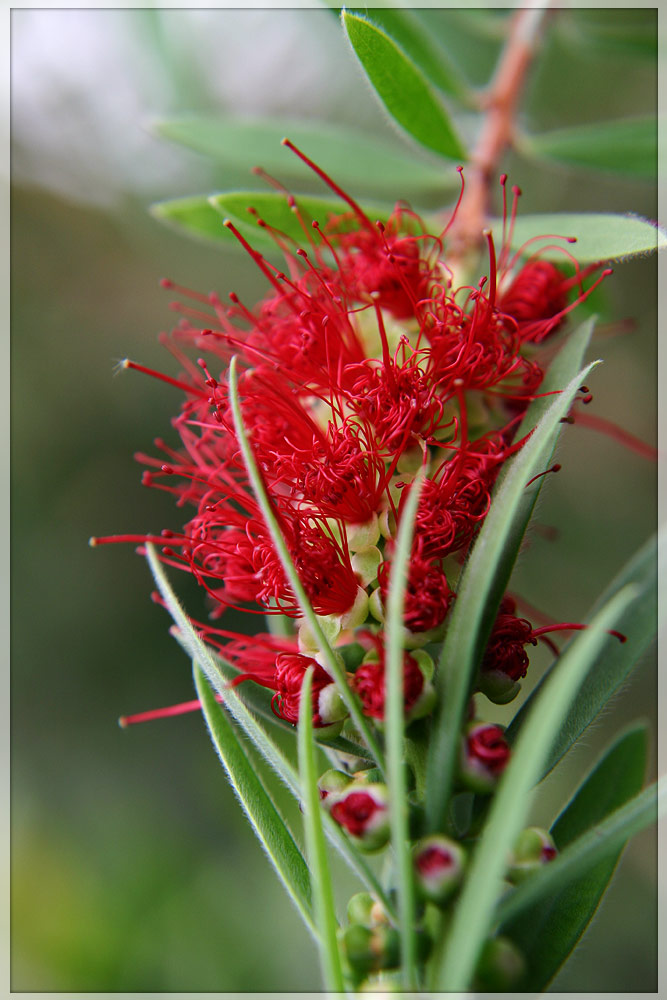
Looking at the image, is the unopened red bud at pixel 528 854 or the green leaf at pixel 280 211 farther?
the green leaf at pixel 280 211

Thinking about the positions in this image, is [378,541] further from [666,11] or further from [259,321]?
[666,11]

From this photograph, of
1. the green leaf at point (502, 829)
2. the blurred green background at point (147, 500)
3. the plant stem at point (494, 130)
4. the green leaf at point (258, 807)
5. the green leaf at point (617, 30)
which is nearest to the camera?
the green leaf at point (502, 829)

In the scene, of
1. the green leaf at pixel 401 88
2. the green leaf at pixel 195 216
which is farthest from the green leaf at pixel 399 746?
the green leaf at pixel 195 216

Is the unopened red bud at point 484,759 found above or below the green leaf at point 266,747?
above

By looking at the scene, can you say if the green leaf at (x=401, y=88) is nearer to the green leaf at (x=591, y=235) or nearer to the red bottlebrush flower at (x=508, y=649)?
the green leaf at (x=591, y=235)

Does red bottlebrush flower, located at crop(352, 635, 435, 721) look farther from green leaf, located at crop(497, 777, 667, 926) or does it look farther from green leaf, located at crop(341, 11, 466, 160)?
green leaf, located at crop(341, 11, 466, 160)

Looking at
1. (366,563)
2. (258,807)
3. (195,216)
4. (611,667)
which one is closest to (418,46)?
(195,216)

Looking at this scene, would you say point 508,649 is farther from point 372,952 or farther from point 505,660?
point 372,952

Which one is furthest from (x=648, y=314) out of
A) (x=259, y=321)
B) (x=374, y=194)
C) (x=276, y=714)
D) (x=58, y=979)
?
(x=58, y=979)
